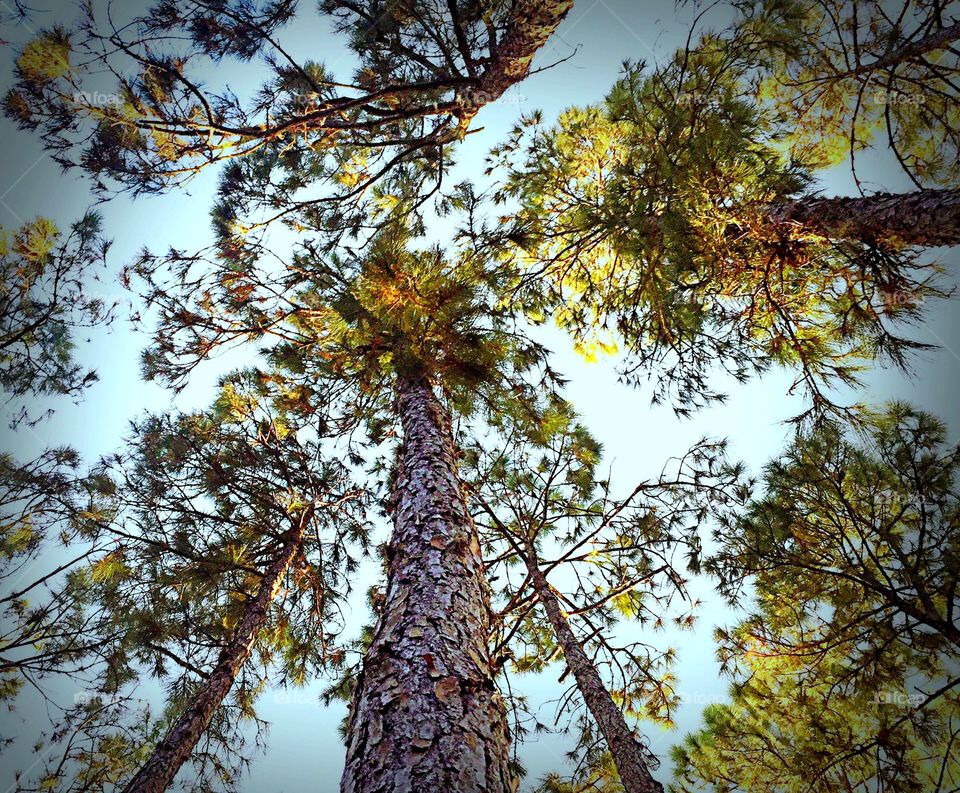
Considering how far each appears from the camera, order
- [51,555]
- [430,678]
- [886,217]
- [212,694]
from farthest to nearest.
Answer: [51,555] < [212,694] < [886,217] < [430,678]

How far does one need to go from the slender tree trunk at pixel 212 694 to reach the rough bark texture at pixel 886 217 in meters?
4.81

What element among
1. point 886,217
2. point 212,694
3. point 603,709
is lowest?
point 603,709

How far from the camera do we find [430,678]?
1.35 metres

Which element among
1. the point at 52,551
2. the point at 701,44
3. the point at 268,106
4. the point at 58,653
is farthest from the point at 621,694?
the point at 52,551

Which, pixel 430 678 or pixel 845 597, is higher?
pixel 845 597

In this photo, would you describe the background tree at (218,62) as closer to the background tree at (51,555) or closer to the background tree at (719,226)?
the background tree at (719,226)

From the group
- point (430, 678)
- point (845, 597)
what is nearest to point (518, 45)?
point (430, 678)

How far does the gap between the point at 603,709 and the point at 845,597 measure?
290cm

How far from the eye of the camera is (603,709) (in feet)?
9.16

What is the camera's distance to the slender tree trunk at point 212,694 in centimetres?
293

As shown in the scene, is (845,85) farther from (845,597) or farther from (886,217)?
(845,597)

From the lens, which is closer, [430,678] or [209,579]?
[430,678]

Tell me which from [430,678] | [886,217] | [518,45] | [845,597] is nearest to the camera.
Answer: [430,678]

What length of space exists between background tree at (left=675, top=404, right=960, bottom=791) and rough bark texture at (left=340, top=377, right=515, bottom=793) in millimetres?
3251
